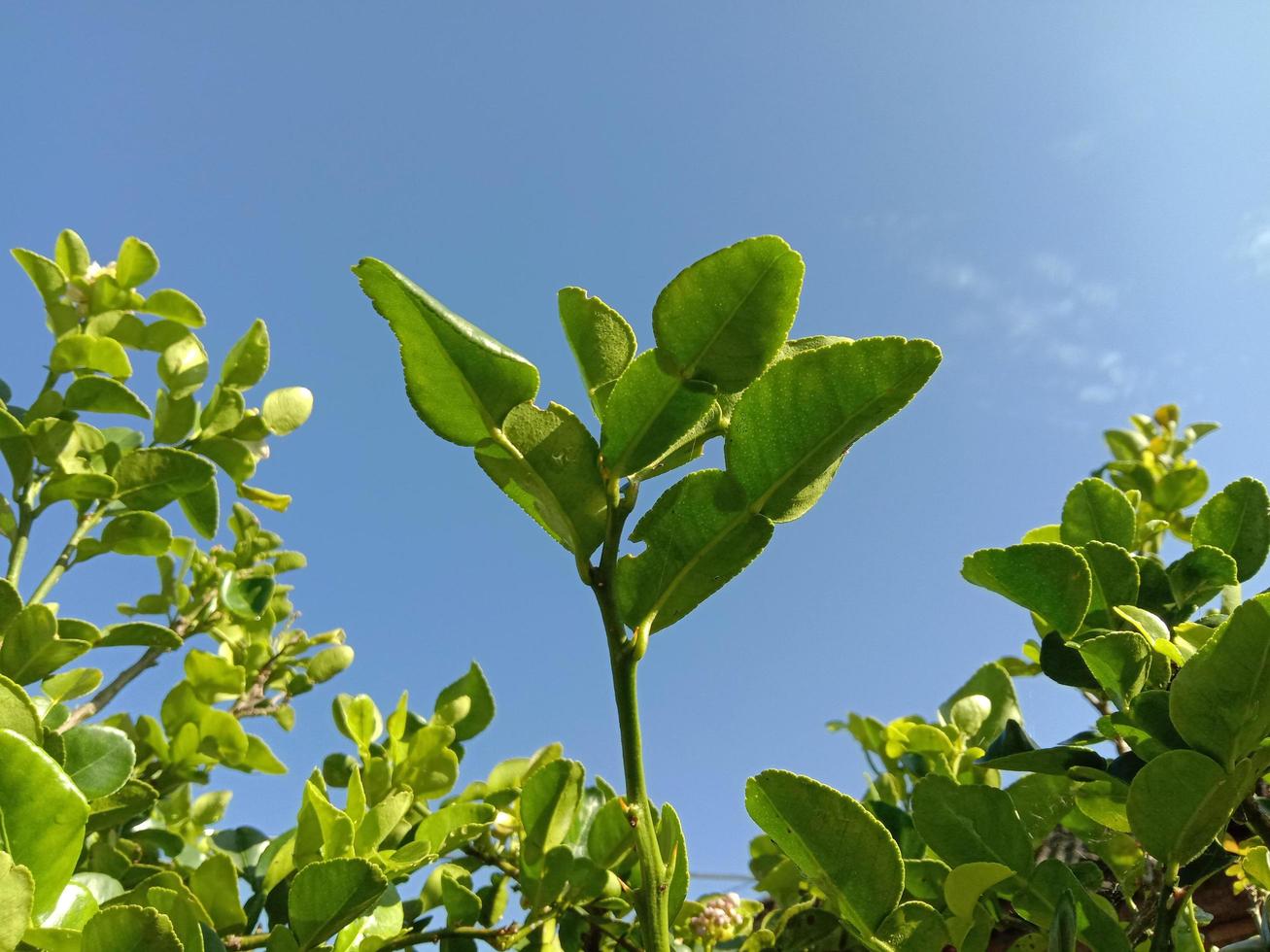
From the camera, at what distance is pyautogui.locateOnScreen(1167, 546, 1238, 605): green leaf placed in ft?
3.31

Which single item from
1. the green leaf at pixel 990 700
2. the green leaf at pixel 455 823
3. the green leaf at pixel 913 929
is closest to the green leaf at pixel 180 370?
the green leaf at pixel 455 823

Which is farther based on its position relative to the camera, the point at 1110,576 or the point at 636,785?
the point at 1110,576

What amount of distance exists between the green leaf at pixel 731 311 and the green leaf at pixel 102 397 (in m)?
1.50

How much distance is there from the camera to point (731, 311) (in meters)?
0.78

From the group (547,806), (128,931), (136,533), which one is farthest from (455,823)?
(136,533)

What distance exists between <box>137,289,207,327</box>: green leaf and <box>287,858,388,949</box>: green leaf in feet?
5.15

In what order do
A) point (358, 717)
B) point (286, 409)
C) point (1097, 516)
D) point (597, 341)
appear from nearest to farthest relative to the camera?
point (597, 341), point (1097, 516), point (358, 717), point (286, 409)

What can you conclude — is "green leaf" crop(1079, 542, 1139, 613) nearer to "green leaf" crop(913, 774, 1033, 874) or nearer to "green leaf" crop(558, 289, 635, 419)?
"green leaf" crop(913, 774, 1033, 874)

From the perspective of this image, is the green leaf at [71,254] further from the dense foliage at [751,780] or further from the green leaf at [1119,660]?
the green leaf at [1119,660]

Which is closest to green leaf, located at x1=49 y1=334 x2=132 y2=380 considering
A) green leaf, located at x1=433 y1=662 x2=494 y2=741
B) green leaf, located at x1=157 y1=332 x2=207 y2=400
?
green leaf, located at x1=157 y1=332 x2=207 y2=400

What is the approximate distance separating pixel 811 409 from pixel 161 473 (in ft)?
5.21

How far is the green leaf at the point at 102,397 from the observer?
1.84m

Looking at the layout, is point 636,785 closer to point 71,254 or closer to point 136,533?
point 136,533

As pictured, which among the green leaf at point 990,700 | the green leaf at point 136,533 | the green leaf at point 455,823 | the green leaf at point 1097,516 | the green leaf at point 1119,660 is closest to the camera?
the green leaf at point 1119,660
